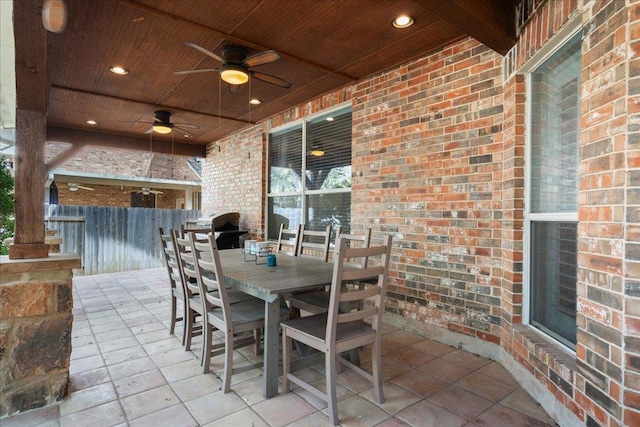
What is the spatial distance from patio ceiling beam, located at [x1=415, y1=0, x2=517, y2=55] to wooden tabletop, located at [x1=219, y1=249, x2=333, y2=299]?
186 cm

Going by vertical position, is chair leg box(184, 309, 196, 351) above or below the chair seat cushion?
below

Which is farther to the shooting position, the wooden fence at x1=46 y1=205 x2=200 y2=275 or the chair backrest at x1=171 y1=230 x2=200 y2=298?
the wooden fence at x1=46 y1=205 x2=200 y2=275

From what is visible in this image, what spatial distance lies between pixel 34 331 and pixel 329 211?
3.30 meters

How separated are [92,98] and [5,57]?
3.18 feet

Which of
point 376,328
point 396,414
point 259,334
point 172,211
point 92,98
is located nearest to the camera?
point 396,414

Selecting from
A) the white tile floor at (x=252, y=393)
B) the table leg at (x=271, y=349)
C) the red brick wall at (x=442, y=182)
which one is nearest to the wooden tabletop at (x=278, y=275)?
the table leg at (x=271, y=349)

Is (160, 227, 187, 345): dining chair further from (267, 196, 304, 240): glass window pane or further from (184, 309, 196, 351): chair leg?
(267, 196, 304, 240): glass window pane

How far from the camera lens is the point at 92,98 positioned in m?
4.59

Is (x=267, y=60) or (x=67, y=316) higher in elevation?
(x=267, y=60)

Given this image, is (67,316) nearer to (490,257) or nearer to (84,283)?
(490,257)

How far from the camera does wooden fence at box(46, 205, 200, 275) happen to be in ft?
20.6

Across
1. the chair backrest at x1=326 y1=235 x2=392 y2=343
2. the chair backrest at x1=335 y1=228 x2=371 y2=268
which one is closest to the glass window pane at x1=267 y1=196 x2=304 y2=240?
the chair backrest at x1=335 y1=228 x2=371 y2=268

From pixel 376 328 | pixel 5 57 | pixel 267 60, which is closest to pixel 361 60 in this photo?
pixel 267 60

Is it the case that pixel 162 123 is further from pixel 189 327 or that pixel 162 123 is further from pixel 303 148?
pixel 189 327
